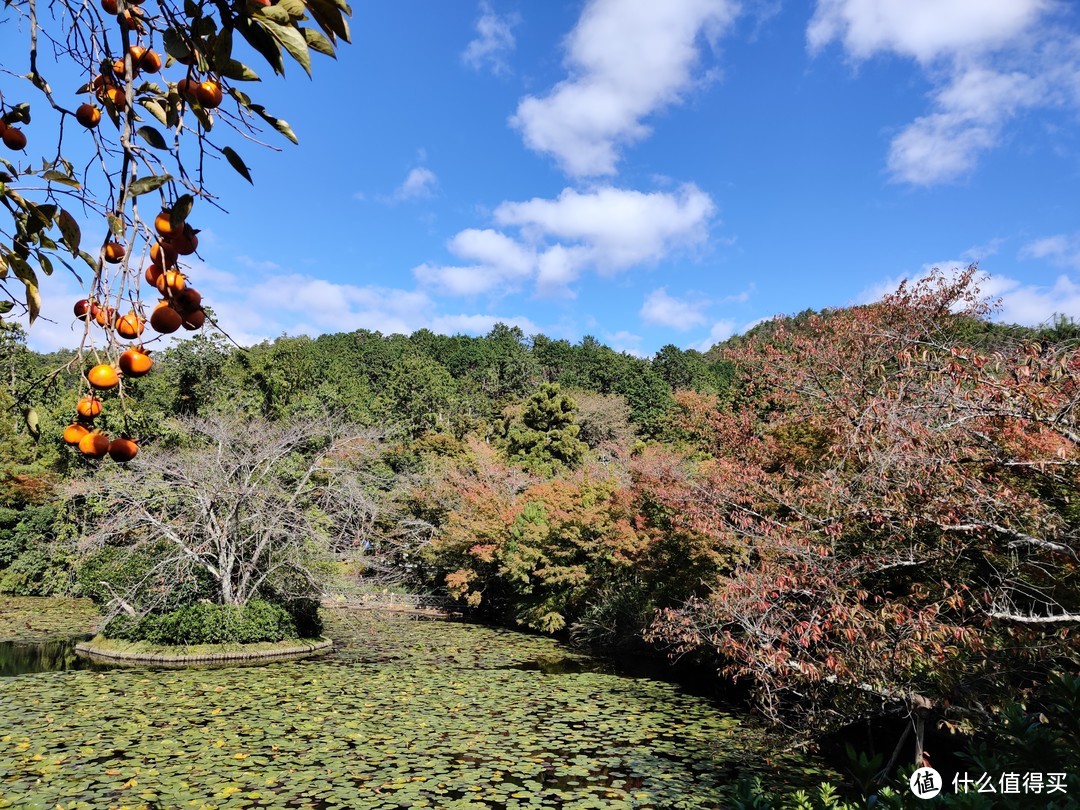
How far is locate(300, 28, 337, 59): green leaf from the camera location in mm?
872

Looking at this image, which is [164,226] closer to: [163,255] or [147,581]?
[163,255]

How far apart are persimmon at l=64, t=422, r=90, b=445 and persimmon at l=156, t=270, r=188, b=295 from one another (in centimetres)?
29

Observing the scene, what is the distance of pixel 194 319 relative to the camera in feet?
3.35

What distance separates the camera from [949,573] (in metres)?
4.40

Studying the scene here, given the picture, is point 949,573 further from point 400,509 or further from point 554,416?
point 554,416

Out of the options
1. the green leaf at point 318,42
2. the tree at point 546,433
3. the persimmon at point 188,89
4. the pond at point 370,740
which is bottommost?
the pond at point 370,740

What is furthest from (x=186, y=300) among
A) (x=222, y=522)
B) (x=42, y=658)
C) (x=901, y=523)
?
(x=42, y=658)

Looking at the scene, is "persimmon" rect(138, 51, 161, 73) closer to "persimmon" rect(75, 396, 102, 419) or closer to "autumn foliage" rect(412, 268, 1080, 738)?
"persimmon" rect(75, 396, 102, 419)

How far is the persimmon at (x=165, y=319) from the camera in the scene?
958 mm

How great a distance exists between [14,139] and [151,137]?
1.77ft

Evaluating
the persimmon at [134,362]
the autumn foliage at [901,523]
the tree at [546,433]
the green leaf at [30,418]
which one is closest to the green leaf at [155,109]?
the persimmon at [134,362]

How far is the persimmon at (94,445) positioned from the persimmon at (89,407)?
35 millimetres

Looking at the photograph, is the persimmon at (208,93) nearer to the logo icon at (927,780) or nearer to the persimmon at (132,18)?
the persimmon at (132,18)

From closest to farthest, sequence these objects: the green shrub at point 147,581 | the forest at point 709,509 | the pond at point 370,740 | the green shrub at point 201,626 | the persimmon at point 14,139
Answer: the persimmon at point 14,139
the forest at point 709,509
the pond at point 370,740
the green shrub at point 201,626
the green shrub at point 147,581
